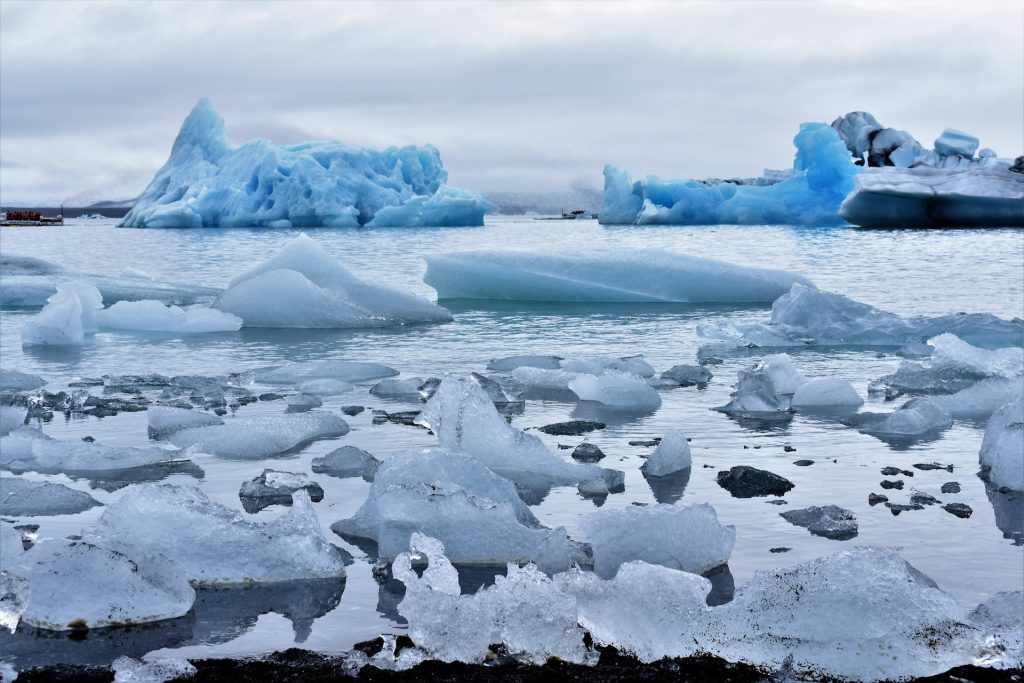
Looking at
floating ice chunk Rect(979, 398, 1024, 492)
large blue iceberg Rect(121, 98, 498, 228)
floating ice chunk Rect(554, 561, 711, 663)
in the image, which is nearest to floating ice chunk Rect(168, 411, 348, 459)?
floating ice chunk Rect(554, 561, 711, 663)

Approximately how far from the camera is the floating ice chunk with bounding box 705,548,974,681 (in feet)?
6.20

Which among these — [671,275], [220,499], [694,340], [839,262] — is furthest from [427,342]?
[839,262]

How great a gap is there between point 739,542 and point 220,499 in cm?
149

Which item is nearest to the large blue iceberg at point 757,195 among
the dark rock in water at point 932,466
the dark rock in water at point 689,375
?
the dark rock in water at point 689,375

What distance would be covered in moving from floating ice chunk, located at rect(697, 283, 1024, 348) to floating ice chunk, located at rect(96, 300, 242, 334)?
367cm

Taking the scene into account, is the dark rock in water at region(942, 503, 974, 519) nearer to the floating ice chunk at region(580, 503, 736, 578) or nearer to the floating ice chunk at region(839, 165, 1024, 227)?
the floating ice chunk at region(580, 503, 736, 578)

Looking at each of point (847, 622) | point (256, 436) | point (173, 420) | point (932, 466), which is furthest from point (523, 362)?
point (847, 622)

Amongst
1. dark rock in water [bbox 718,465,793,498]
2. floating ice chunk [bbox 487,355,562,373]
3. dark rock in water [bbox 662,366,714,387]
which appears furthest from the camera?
floating ice chunk [bbox 487,355,562,373]

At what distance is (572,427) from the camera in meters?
4.12

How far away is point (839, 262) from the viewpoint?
17359 mm

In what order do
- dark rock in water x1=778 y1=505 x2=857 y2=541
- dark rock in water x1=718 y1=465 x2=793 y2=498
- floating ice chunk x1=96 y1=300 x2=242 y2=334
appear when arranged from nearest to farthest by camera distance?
dark rock in water x1=778 y1=505 x2=857 y2=541 < dark rock in water x1=718 y1=465 x2=793 y2=498 < floating ice chunk x1=96 y1=300 x2=242 y2=334

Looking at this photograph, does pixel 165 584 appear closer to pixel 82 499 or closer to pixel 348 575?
pixel 348 575

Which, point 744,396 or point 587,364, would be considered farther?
point 587,364

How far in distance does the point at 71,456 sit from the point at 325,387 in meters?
1.76
